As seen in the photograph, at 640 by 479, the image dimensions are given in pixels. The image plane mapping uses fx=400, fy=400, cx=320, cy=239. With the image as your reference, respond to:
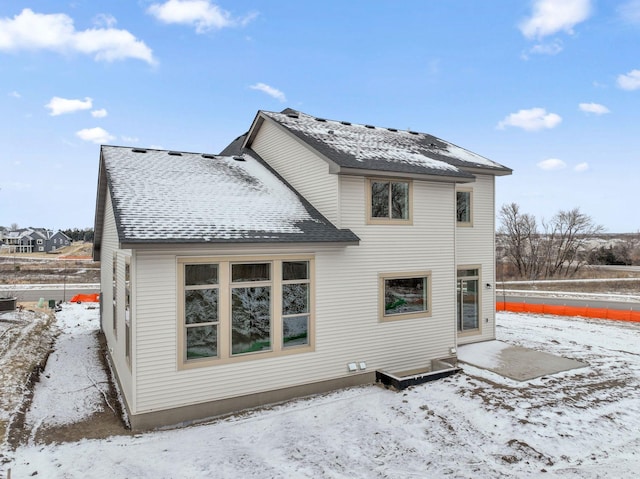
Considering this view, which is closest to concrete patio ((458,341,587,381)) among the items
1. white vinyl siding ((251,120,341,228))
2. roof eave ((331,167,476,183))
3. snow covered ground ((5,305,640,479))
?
snow covered ground ((5,305,640,479))

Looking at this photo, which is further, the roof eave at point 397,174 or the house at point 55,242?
the house at point 55,242

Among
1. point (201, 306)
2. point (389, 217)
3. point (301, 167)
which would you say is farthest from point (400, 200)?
point (201, 306)

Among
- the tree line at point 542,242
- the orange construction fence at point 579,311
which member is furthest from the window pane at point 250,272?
the tree line at point 542,242

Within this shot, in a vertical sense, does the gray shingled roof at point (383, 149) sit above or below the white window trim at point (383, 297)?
above

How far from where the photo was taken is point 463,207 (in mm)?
12883

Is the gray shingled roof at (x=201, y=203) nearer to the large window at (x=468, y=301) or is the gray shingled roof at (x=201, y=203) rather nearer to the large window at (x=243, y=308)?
the large window at (x=243, y=308)

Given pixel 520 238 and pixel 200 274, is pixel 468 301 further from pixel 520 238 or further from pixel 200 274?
pixel 520 238

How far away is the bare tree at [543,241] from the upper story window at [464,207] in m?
36.6

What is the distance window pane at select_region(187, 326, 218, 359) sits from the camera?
7.76 m

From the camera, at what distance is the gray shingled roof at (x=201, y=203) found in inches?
304

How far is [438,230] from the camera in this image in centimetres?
1080

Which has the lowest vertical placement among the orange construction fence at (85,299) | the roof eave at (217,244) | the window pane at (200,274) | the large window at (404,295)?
the orange construction fence at (85,299)

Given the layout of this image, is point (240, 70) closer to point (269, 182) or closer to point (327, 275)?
point (269, 182)

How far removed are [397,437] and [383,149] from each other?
300 inches
